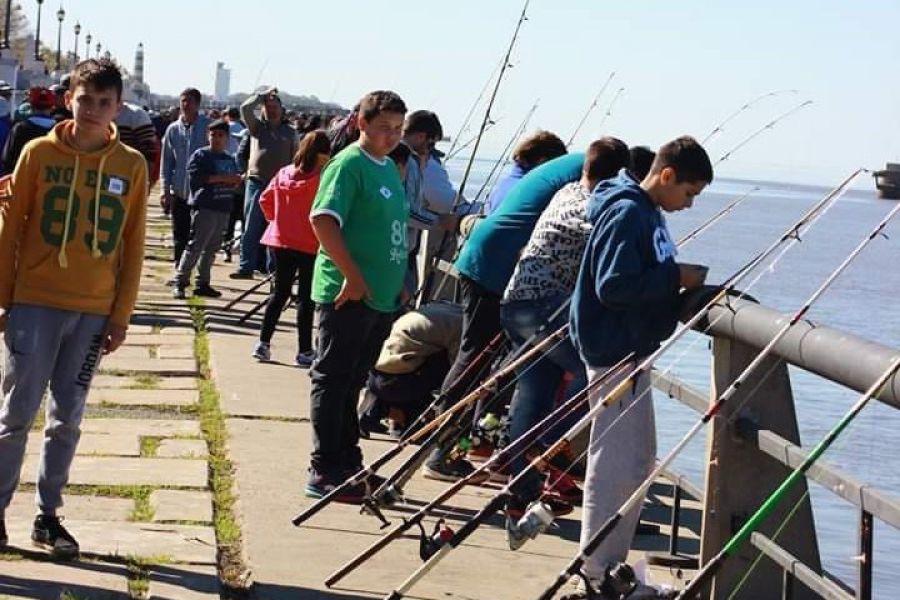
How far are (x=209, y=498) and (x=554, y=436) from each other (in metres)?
1.43

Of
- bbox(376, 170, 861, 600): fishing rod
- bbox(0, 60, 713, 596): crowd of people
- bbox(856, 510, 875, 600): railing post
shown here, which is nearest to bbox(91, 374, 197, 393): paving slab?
bbox(0, 60, 713, 596): crowd of people

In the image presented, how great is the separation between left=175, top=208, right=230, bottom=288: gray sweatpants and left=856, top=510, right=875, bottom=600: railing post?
33.8 feet

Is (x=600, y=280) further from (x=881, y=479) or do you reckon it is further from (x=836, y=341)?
(x=881, y=479)

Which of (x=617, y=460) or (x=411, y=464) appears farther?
(x=411, y=464)

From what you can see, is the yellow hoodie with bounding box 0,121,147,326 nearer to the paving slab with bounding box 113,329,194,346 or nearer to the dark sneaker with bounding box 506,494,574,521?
the dark sneaker with bounding box 506,494,574,521

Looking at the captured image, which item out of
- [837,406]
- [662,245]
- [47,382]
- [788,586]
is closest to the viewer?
[788,586]

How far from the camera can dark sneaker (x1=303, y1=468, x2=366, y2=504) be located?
6843mm

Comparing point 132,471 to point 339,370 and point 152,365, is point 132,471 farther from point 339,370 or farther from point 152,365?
point 152,365

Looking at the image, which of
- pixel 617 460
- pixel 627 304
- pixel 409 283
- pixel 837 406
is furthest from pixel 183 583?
pixel 409 283

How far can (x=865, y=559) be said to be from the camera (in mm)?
4332

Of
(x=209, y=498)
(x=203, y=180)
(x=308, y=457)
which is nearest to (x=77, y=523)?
(x=209, y=498)

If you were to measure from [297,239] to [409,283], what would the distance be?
2.57 ft

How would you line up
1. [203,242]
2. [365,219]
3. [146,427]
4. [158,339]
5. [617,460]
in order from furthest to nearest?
[203,242] < [158,339] < [146,427] < [365,219] < [617,460]

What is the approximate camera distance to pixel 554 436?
7332 millimetres
